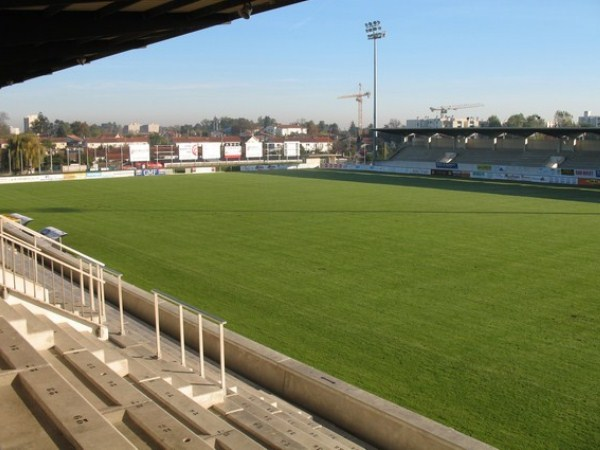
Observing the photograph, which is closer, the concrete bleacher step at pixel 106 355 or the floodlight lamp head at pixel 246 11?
the concrete bleacher step at pixel 106 355

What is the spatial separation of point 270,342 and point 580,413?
5.18 meters

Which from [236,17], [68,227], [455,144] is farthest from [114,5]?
[455,144]

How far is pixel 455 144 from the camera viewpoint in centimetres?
6669

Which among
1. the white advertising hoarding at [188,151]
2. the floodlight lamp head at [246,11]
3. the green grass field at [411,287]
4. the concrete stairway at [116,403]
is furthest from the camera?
the white advertising hoarding at [188,151]

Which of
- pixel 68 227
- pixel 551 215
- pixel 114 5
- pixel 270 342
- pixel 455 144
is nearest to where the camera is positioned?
pixel 114 5


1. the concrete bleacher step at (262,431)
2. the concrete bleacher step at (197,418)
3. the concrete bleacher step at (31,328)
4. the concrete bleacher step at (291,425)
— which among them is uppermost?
the concrete bleacher step at (31,328)

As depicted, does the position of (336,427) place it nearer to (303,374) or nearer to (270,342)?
(303,374)

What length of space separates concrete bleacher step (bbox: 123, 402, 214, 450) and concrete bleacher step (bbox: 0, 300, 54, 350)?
6.38ft

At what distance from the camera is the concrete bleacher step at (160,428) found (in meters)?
3.90

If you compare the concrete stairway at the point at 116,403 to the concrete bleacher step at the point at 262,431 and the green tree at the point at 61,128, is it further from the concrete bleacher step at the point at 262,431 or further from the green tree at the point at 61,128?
the green tree at the point at 61,128

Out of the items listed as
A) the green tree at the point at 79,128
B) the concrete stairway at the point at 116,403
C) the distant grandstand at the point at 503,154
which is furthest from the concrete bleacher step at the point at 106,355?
the green tree at the point at 79,128

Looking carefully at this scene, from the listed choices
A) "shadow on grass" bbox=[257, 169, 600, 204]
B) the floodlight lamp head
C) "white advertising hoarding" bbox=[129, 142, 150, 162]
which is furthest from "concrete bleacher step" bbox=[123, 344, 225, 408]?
"white advertising hoarding" bbox=[129, 142, 150, 162]

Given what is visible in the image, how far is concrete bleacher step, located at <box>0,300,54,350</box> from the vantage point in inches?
231

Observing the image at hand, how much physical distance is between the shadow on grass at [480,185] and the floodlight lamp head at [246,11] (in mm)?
33762
